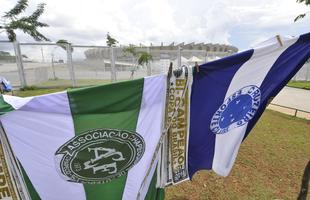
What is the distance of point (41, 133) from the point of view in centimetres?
114

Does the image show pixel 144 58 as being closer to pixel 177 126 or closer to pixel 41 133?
pixel 177 126

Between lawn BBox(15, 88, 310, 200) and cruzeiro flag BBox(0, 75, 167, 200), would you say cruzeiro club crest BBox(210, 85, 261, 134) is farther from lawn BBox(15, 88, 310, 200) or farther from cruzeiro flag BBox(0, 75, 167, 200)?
lawn BBox(15, 88, 310, 200)

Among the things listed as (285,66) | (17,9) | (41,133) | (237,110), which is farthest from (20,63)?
(285,66)

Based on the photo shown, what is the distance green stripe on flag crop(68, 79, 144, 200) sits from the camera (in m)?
1.15

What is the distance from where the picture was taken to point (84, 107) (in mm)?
1166

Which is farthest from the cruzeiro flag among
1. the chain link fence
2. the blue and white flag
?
the chain link fence

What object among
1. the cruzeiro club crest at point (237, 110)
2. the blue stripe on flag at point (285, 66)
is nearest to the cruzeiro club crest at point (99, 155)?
the cruzeiro club crest at point (237, 110)

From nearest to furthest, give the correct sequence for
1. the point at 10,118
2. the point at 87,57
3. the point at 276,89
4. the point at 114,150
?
the point at 10,118 → the point at 114,150 → the point at 276,89 → the point at 87,57

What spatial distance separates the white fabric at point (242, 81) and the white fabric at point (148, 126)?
0.57 meters

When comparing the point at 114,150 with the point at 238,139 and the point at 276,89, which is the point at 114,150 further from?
the point at 276,89

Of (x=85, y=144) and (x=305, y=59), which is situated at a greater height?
(x=305, y=59)

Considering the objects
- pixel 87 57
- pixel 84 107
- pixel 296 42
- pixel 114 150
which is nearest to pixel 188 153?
pixel 114 150

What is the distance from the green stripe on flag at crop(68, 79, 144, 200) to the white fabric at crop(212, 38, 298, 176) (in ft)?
2.45

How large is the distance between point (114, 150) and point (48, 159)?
0.36 meters
